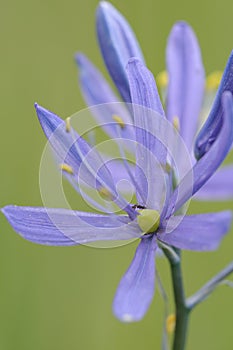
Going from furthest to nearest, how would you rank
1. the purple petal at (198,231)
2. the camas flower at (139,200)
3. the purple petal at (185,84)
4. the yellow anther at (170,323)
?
the purple petal at (185,84) → the yellow anther at (170,323) → the camas flower at (139,200) → the purple petal at (198,231)

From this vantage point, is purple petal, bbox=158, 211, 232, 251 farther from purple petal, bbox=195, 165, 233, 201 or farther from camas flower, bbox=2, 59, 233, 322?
purple petal, bbox=195, 165, 233, 201

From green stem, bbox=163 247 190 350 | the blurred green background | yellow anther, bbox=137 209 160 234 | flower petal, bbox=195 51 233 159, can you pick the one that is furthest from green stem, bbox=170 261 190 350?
the blurred green background

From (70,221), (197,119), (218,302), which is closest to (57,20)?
(218,302)

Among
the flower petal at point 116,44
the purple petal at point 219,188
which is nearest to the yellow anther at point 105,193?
the flower petal at point 116,44

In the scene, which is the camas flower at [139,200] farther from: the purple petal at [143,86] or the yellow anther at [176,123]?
the yellow anther at [176,123]

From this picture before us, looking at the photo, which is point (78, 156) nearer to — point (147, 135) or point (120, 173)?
point (147, 135)
